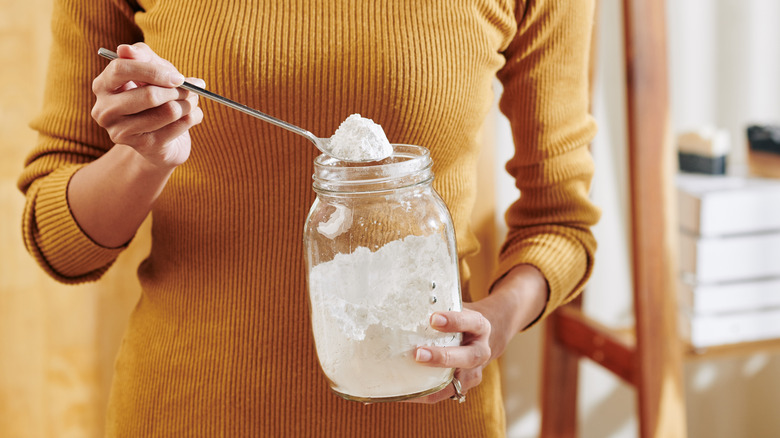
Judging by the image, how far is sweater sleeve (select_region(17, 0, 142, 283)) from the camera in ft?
2.29

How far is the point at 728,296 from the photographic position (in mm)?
1256

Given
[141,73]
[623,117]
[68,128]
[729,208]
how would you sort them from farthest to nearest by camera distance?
[623,117] < [729,208] < [68,128] < [141,73]

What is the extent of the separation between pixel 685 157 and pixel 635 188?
0.33 m

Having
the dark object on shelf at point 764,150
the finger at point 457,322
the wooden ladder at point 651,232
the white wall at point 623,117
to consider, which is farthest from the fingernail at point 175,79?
the dark object on shelf at point 764,150

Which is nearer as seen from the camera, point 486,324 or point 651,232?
point 486,324

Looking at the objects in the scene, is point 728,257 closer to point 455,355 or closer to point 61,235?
point 455,355

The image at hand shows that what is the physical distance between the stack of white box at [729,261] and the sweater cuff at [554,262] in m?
0.52

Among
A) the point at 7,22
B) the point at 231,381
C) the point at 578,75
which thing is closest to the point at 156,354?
the point at 231,381

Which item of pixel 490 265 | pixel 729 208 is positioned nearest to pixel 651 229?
pixel 729 208

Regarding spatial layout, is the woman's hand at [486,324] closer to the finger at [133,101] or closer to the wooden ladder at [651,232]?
the finger at [133,101]

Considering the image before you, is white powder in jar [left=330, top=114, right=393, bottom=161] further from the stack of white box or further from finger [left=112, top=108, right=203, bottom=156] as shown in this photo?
the stack of white box

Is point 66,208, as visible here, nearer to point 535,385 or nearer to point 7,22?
point 7,22

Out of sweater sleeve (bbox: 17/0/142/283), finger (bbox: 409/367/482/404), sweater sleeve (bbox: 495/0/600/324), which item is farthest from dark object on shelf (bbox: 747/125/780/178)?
sweater sleeve (bbox: 17/0/142/283)

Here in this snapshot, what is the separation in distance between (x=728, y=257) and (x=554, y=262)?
2.07ft
